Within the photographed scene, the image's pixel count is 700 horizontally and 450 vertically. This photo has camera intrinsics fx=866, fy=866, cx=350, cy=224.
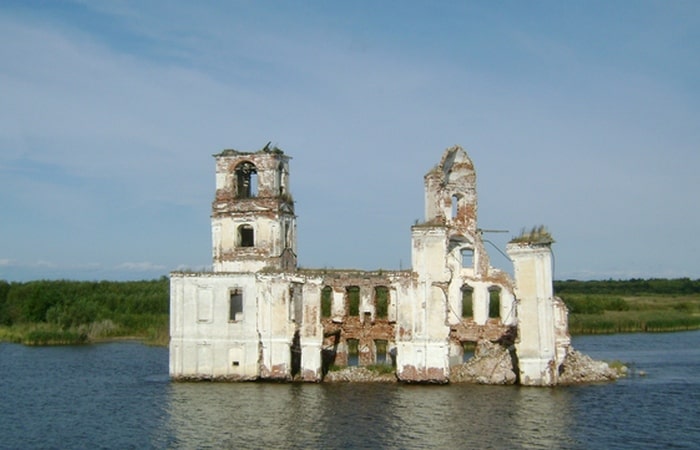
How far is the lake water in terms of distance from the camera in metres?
23.2

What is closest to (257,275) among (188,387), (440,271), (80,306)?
(188,387)

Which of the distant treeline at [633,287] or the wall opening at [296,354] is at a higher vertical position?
the distant treeline at [633,287]

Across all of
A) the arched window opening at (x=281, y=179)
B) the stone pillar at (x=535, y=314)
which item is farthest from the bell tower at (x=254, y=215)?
the stone pillar at (x=535, y=314)

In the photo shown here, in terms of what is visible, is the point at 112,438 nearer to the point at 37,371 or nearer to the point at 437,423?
the point at 437,423

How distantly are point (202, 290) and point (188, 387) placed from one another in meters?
3.84

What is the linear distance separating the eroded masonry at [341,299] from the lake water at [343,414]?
1.16 meters

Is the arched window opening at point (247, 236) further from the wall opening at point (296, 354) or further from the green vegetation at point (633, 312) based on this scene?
the green vegetation at point (633, 312)

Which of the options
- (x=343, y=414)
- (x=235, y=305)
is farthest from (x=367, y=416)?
(x=235, y=305)

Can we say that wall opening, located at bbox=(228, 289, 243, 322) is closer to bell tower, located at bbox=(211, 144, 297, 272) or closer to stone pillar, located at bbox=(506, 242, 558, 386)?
bell tower, located at bbox=(211, 144, 297, 272)

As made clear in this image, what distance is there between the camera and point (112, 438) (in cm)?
2397

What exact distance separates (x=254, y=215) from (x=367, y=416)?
38.1 feet

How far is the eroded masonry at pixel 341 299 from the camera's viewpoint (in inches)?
1240

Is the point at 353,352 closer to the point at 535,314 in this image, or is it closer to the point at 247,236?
the point at 247,236

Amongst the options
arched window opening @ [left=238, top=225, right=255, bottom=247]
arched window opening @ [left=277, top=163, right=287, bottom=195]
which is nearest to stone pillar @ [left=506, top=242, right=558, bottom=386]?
arched window opening @ [left=277, top=163, right=287, bottom=195]
